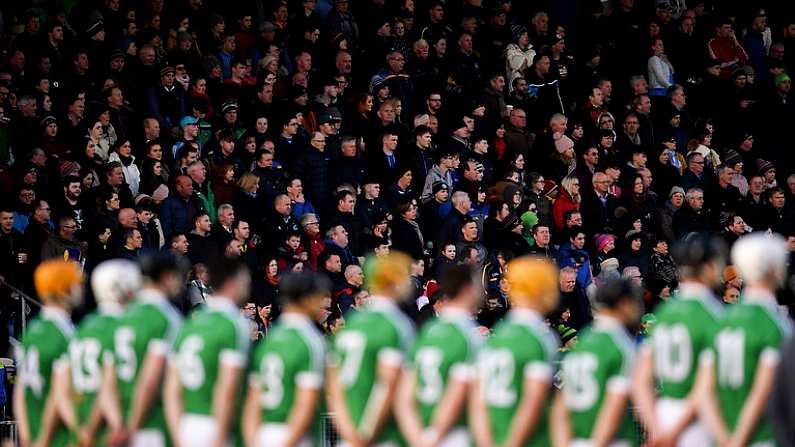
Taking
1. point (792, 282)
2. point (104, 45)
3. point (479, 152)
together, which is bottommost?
point (792, 282)

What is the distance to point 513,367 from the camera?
30.6ft

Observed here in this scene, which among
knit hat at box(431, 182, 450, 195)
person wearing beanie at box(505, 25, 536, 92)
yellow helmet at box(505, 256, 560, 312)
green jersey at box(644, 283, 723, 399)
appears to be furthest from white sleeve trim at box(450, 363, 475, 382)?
person wearing beanie at box(505, 25, 536, 92)

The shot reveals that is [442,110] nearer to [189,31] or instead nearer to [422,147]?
[422,147]

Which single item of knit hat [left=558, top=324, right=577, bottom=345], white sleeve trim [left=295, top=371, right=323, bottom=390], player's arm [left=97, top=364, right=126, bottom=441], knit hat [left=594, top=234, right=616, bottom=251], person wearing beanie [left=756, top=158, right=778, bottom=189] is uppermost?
white sleeve trim [left=295, top=371, right=323, bottom=390]

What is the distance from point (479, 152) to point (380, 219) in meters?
2.38

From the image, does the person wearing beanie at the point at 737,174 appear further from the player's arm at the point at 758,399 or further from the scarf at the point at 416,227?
the player's arm at the point at 758,399

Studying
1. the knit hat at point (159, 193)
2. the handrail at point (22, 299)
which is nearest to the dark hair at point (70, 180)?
the knit hat at point (159, 193)

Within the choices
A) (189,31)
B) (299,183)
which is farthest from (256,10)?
(299,183)

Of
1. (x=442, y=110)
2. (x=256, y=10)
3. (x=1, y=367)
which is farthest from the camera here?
(x=256, y=10)

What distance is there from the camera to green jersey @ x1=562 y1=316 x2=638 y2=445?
934 cm

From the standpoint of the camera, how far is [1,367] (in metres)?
15.2

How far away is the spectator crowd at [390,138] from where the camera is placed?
688 inches

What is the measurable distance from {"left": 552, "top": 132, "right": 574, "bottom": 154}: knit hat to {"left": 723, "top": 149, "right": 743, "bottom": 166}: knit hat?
2.10 metres

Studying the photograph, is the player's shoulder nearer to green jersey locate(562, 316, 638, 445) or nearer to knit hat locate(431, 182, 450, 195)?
green jersey locate(562, 316, 638, 445)
